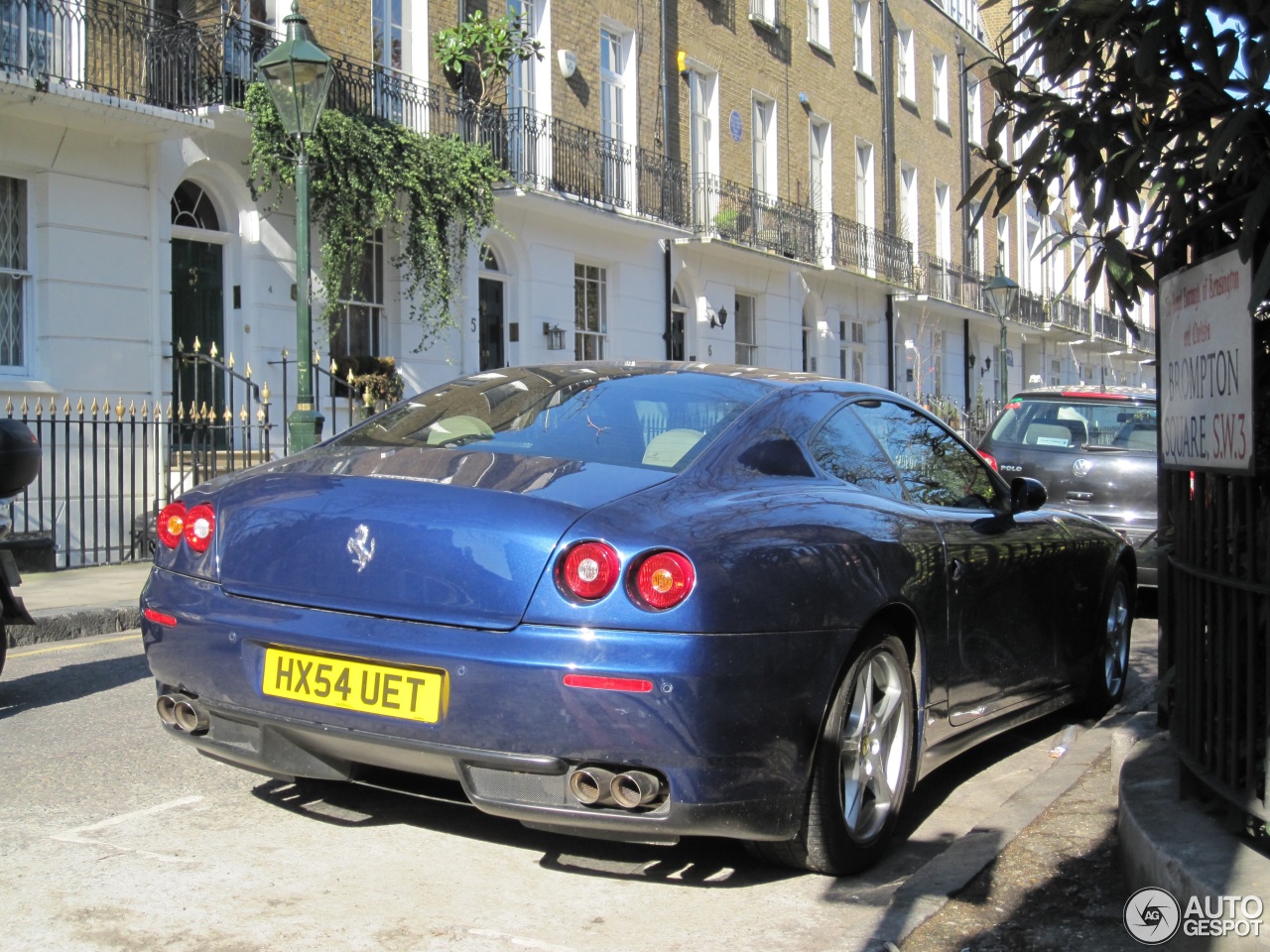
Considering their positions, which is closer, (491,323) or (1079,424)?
(1079,424)

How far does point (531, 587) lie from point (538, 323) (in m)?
16.7

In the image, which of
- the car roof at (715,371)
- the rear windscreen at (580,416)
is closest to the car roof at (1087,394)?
the car roof at (715,371)

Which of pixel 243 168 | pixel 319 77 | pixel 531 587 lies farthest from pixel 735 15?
pixel 531 587

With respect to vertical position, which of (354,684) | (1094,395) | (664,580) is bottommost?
(354,684)

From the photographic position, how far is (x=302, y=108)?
11172 millimetres

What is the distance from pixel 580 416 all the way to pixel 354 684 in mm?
1187

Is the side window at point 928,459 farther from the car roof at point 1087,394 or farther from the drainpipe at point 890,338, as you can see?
the drainpipe at point 890,338

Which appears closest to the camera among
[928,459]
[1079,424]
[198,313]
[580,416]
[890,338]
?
[580,416]

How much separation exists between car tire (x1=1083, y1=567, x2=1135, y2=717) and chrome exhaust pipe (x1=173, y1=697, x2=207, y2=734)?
3.88m

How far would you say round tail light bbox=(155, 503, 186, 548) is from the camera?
13.4ft

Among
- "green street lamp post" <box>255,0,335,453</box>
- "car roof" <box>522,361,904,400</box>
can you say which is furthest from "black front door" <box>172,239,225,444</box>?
"car roof" <box>522,361,904,400</box>

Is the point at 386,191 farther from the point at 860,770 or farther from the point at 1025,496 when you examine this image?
the point at 860,770

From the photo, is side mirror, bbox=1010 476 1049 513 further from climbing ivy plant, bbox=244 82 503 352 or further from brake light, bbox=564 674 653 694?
climbing ivy plant, bbox=244 82 503 352

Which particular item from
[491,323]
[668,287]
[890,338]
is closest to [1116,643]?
[491,323]
